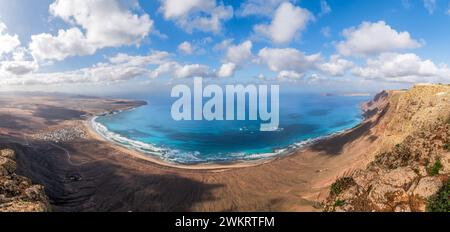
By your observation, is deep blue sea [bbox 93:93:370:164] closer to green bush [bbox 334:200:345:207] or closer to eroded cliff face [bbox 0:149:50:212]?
eroded cliff face [bbox 0:149:50:212]

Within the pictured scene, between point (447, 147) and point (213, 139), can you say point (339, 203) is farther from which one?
point (213, 139)

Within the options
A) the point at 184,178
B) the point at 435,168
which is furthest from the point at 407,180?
the point at 184,178

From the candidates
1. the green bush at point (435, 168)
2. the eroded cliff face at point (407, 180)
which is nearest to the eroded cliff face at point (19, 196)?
the eroded cliff face at point (407, 180)

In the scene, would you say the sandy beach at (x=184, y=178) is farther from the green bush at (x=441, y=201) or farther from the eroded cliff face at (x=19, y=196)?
the green bush at (x=441, y=201)

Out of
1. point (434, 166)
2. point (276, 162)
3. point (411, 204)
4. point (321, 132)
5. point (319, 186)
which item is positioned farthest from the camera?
point (321, 132)

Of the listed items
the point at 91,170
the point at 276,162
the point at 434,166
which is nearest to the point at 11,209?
the point at 434,166

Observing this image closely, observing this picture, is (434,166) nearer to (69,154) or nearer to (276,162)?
(276,162)

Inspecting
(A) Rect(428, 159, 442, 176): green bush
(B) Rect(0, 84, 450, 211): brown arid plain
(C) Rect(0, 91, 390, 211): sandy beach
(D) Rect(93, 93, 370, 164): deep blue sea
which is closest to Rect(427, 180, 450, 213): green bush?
(B) Rect(0, 84, 450, 211): brown arid plain
